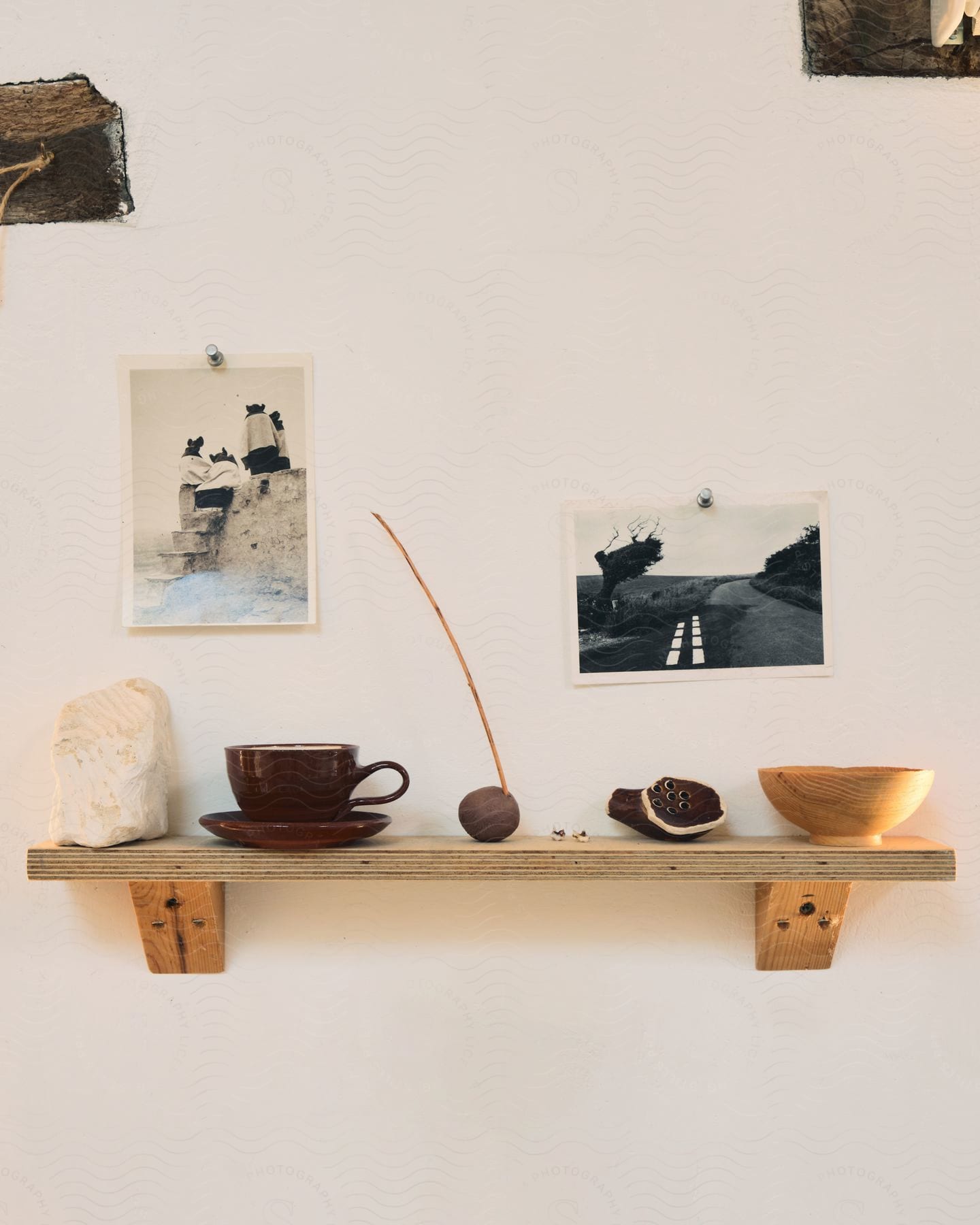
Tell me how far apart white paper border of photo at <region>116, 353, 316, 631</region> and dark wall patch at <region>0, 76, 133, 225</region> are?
0.55ft

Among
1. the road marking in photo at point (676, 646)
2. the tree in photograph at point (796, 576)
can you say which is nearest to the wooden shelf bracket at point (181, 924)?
the road marking in photo at point (676, 646)

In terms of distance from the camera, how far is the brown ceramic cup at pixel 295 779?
0.89 metres

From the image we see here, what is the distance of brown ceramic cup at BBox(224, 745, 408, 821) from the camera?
0.89 metres

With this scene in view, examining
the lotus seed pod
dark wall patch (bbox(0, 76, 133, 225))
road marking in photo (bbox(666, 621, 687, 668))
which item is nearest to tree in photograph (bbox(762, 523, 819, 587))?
road marking in photo (bbox(666, 621, 687, 668))

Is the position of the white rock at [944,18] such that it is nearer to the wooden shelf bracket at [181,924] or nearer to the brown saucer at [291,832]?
the brown saucer at [291,832]

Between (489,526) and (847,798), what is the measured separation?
1.44 feet

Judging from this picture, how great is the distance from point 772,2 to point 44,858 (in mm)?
1134

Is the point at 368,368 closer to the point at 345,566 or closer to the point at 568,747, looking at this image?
the point at 345,566

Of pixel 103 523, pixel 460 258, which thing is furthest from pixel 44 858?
pixel 460 258

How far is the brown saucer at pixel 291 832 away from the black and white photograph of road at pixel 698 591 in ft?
0.91

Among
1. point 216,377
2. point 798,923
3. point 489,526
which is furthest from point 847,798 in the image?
point 216,377

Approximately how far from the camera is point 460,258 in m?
1.03

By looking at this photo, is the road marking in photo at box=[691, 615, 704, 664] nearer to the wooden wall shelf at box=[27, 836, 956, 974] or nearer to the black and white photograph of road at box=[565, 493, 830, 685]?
the black and white photograph of road at box=[565, 493, 830, 685]

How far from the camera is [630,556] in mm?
1017
